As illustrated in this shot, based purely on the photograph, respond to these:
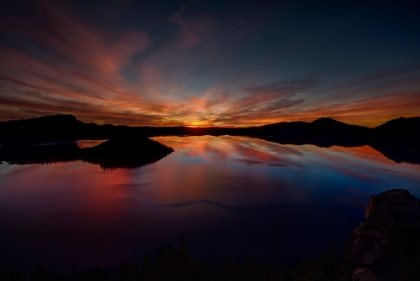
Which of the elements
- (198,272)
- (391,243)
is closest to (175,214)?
(198,272)

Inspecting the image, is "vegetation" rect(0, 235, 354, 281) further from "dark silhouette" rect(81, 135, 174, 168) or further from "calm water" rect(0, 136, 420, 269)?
"dark silhouette" rect(81, 135, 174, 168)

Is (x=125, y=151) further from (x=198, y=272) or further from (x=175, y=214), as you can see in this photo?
(x=198, y=272)

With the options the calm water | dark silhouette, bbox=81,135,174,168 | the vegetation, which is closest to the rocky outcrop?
the vegetation

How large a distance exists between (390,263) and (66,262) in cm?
3128

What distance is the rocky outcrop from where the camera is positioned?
1247cm

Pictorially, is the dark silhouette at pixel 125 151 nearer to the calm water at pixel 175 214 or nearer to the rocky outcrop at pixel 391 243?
the calm water at pixel 175 214

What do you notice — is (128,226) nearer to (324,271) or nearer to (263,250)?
(263,250)

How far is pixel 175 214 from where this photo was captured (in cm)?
3291

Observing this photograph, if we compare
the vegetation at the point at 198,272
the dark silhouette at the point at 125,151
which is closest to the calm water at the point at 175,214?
the vegetation at the point at 198,272

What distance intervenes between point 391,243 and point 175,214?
28.0 metres

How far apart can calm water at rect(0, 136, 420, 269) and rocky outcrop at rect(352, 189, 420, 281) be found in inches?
389

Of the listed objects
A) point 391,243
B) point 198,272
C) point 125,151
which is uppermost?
point 125,151

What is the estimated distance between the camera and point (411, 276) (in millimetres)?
11906

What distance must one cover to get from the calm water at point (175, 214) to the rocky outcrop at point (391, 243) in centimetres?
989
